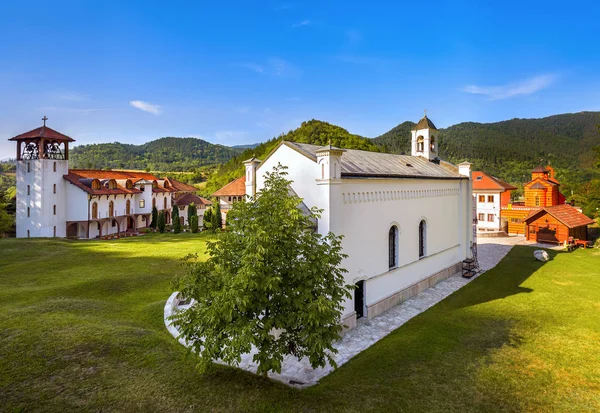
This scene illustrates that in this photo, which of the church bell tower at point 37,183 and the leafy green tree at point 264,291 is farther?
the church bell tower at point 37,183

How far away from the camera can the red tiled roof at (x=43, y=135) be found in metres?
31.3

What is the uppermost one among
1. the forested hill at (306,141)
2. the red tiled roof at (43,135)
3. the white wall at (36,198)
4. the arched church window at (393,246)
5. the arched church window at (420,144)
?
the forested hill at (306,141)

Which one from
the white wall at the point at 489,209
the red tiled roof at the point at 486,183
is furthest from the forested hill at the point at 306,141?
the white wall at the point at 489,209

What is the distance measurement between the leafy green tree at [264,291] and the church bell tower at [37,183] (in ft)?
108

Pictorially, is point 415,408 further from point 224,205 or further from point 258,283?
point 224,205

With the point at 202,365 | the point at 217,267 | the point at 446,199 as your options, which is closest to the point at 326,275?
the point at 217,267

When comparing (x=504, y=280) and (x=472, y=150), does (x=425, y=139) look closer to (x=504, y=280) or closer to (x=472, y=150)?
Answer: (x=504, y=280)

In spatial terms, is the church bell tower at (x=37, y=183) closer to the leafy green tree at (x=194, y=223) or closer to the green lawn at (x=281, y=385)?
the leafy green tree at (x=194, y=223)

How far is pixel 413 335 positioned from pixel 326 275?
18.5 ft

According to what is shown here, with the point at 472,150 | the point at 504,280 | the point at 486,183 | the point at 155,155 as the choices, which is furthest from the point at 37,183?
the point at 155,155

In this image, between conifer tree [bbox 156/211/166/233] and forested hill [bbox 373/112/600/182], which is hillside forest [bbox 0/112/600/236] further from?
conifer tree [bbox 156/211/166/233]

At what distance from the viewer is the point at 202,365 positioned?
6.53 metres

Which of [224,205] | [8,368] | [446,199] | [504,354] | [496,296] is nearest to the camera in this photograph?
[8,368]

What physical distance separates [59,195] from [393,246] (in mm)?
34014
